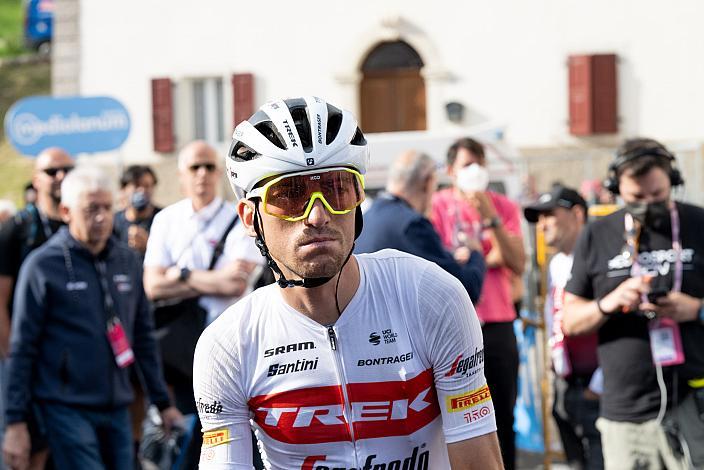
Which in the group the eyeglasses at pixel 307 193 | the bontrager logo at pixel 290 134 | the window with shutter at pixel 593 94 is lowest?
the eyeglasses at pixel 307 193

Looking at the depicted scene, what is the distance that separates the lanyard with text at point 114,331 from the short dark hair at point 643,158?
2.94 m

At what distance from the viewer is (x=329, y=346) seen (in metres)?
3.46

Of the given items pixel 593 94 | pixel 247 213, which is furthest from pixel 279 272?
pixel 593 94

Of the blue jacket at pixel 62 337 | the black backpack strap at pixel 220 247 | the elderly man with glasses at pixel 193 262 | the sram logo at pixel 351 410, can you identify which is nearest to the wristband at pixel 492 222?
the elderly man with glasses at pixel 193 262

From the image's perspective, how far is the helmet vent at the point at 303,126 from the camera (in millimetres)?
3395

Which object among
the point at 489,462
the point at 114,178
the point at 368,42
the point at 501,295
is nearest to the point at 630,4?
the point at 368,42

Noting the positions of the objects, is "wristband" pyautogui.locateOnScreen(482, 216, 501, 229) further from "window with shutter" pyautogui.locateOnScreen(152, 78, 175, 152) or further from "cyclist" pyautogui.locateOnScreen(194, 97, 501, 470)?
"window with shutter" pyautogui.locateOnScreen(152, 78, 175, 152)

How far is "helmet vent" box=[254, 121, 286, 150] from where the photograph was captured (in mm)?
3415

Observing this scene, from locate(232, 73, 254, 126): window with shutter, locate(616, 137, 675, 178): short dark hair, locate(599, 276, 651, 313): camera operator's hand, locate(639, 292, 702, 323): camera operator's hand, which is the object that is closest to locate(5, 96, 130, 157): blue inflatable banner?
locate(616, 137, 675, 178): short dark hair

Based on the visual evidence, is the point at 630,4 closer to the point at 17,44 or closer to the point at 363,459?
the point at 363,459

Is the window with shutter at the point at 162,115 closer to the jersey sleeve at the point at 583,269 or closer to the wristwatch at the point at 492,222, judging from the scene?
the wristwatch at the point at 492,222

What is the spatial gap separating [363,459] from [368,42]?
25350mm

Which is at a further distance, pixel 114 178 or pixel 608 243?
pixel 114 178

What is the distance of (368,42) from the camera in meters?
28.3
